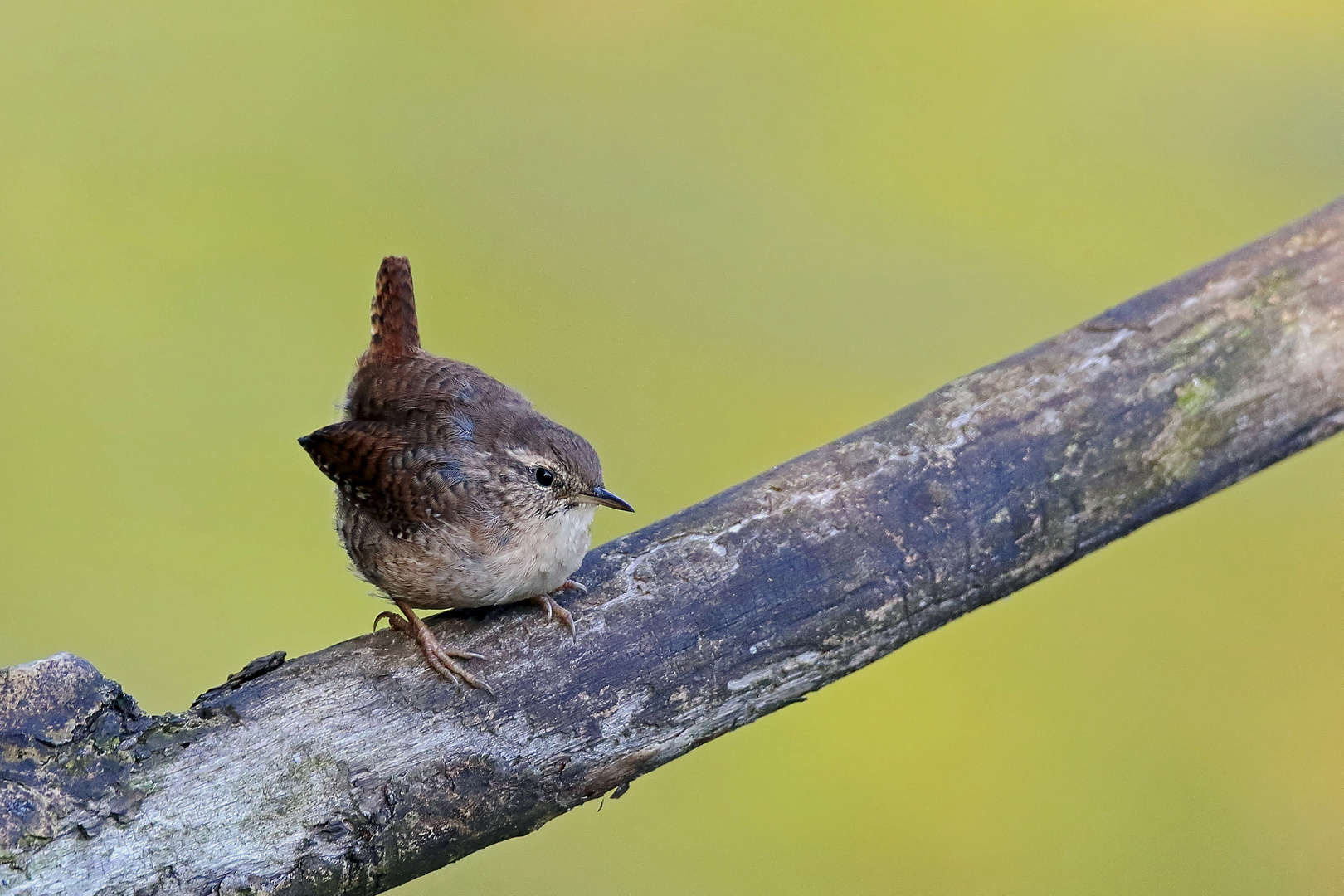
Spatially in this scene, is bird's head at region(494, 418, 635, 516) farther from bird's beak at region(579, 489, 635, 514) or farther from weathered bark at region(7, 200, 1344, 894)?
weathered bark at region(7, 200, 1344, 894)

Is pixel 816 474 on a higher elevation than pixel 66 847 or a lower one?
higher

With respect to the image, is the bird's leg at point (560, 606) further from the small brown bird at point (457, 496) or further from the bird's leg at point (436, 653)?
the bird's leg at point (436, 653)

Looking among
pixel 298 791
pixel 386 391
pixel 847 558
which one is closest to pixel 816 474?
pixel 847 558

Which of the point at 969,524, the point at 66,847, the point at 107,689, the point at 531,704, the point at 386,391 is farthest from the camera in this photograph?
the point at 386,391

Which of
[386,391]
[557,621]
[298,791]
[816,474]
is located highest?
[386,391]

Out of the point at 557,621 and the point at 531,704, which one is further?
the point at 557,621

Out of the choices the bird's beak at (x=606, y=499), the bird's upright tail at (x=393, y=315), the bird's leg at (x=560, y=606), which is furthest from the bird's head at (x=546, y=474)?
the bird's upright tail at (x=393, y=315)

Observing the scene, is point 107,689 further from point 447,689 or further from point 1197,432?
point 1197,432
